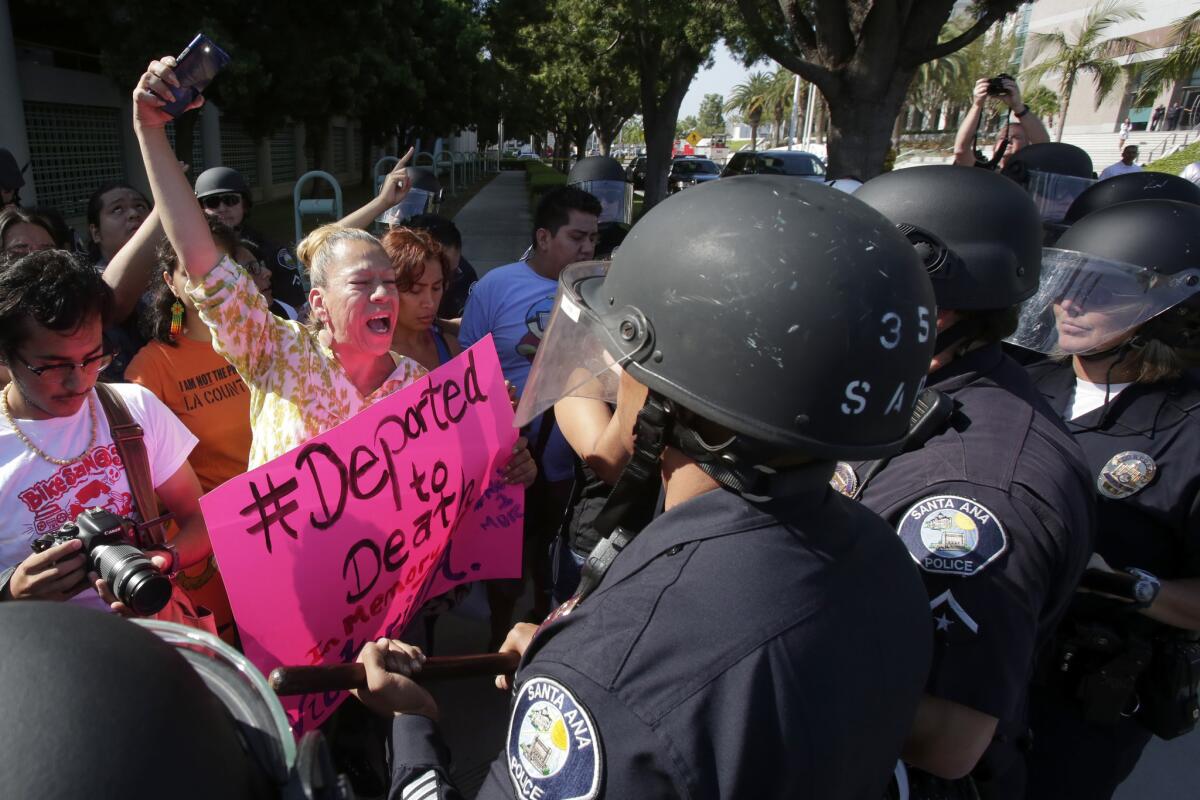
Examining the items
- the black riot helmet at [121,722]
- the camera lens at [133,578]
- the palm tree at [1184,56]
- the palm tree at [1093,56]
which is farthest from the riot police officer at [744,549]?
the palm tree at [1093,56]

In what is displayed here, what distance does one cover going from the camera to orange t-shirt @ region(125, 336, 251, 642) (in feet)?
8.52

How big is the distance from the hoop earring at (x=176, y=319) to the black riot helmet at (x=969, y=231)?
2.30m

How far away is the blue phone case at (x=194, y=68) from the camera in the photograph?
6.41ft

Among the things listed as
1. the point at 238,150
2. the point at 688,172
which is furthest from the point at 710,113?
the point at 238,150

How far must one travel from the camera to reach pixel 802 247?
3.65 ft

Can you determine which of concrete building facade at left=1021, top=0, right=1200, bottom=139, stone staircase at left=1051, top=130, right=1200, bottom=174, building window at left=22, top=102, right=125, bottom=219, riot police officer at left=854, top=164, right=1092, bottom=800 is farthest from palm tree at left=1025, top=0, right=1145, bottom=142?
riot police officer at left=854, top=164, right=1092, bottom=800

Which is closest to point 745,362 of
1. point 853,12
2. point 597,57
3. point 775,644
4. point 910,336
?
point 910,336

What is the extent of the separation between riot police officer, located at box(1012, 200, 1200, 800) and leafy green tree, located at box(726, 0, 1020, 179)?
25.0 feet

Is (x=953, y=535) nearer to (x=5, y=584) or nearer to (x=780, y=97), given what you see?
(x=5, y=584)

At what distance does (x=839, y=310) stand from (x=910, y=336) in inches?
5.5

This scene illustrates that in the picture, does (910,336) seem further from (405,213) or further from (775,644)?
(405,213)

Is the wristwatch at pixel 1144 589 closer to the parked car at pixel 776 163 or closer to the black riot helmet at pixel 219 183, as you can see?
the black riot helmet at pixel 219 183

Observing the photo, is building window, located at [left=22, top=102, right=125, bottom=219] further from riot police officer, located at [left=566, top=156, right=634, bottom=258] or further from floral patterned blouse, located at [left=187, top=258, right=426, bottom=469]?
floral patterned blouse, located at [left=187, top=258, right=426, bottom=469]

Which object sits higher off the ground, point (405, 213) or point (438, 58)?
point (438, 58)
